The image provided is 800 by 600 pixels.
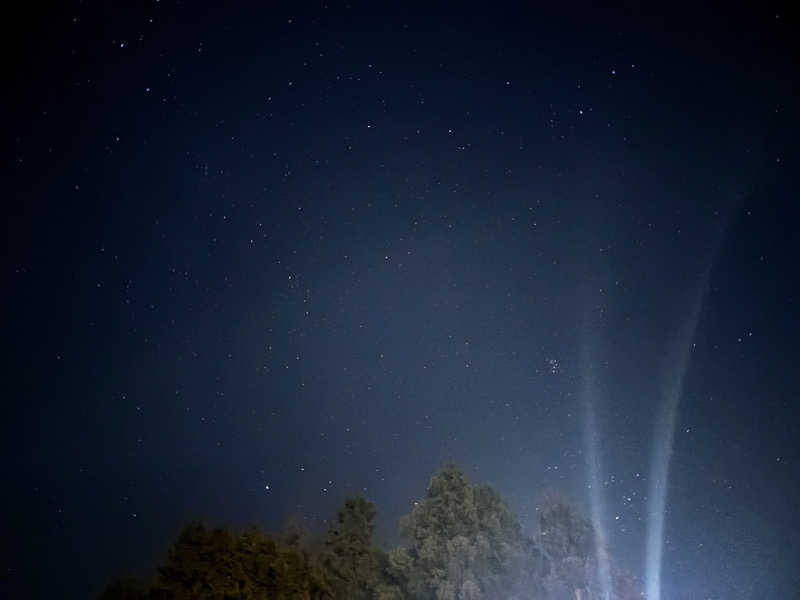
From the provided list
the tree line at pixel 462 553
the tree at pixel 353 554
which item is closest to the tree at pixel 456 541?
the tree line at pixel 462 553

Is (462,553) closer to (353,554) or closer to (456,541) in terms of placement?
(456,541)

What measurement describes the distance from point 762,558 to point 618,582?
26.0 ft

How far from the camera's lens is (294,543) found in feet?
117

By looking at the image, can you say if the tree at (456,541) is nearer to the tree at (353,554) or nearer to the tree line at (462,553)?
the tree line at (462,553)

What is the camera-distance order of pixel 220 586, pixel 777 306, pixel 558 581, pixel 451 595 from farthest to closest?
1. pixel 777 306
2. pixel 558 581
3. pixel 451 595
4. pixel 220 586

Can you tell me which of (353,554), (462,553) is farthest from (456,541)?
(353,554)

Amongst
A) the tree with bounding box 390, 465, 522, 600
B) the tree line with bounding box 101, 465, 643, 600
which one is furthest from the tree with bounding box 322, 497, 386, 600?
the tree with bounding box 390, 465, 522, 600

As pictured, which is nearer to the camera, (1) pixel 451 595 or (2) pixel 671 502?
(1) pixel 451 595

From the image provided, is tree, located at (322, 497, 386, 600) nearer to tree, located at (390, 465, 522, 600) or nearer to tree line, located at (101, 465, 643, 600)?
tree line, located at (101, 465, 643, 600)

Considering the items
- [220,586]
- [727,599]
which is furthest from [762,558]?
[220,586]

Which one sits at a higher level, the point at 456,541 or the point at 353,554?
the point at 456,541

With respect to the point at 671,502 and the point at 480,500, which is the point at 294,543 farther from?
the point at 671,502

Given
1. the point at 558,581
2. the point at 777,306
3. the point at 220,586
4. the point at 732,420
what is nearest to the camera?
the point at 220,586

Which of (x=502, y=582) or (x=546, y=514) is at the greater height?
(x=546, y=514)
